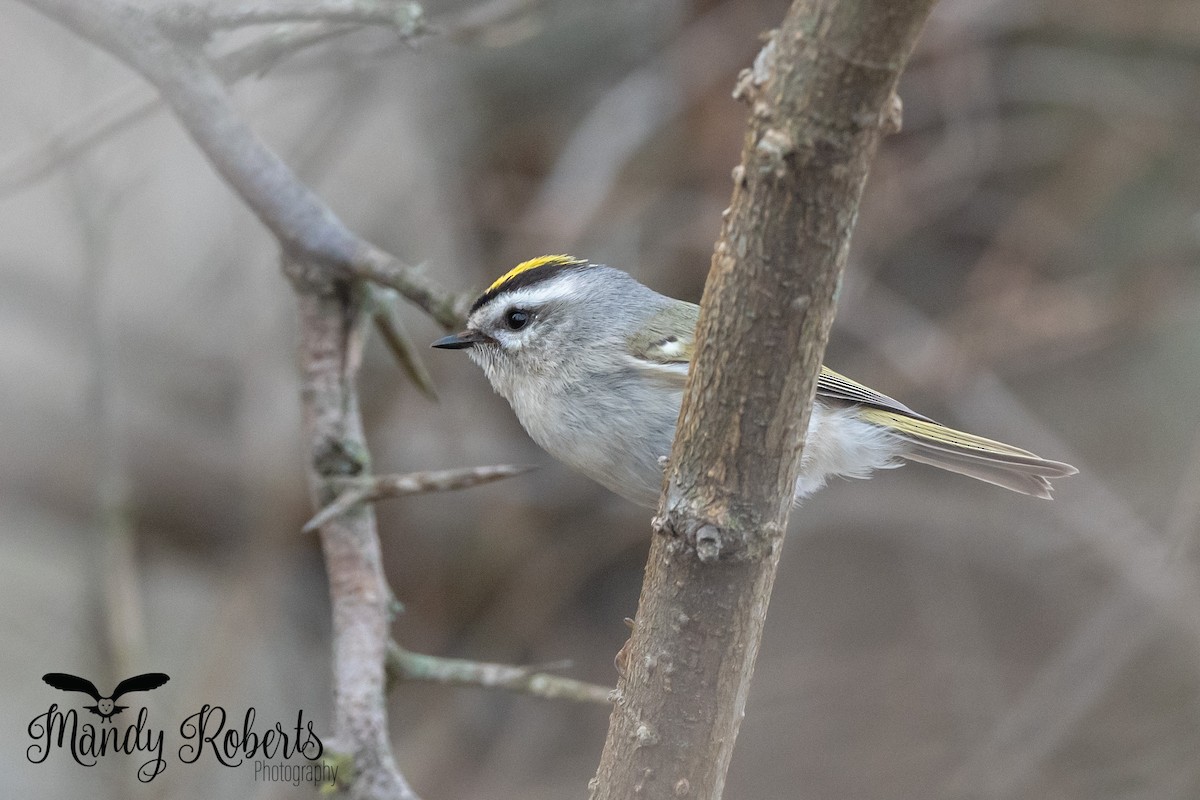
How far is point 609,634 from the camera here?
426 centimetres

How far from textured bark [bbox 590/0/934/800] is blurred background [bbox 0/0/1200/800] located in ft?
8.30

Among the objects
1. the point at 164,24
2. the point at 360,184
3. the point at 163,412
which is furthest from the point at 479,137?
the point at 164,24

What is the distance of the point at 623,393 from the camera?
2.18 metres

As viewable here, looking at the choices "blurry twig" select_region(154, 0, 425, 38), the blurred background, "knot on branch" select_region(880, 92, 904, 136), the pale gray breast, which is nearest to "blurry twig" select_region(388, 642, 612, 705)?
the pale gray breast

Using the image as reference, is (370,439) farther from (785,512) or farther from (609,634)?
(785,512)

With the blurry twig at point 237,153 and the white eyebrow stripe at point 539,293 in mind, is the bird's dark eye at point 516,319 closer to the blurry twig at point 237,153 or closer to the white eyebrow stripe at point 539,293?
the white eyebrow stripe at point 539,293

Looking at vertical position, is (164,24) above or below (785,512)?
above

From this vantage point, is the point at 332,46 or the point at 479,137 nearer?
the point at 332,46

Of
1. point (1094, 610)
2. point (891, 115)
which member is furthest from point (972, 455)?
point (1094, 610)

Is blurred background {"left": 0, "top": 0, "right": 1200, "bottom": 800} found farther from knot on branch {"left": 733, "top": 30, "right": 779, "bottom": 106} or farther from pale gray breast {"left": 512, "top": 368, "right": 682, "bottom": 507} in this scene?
knot on branch {"left": 733, "top": 30, "right": 779, "bottom": 106}

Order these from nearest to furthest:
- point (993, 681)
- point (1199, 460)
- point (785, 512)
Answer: point (785, 512)
point (1199, 460)
point (993, 681)

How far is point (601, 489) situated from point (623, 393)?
1.88 m

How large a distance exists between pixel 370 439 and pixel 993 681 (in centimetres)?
270

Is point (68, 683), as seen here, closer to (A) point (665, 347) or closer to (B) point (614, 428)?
(B) point (614, 428)
